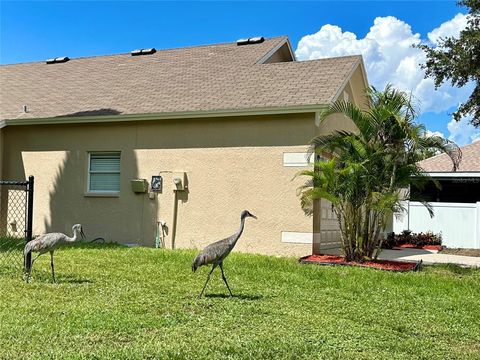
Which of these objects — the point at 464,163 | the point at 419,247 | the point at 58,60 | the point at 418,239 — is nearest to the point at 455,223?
the point at 418,239

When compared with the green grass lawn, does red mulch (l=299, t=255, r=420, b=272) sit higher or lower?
higher

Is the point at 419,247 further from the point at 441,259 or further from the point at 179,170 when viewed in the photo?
the point at 179,170

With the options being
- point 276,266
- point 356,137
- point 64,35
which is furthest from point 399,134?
point 64,35

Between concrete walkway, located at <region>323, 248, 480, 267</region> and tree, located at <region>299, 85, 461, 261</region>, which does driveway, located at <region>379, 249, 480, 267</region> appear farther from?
tree, located at <region>299, 85, 461, 261</region>

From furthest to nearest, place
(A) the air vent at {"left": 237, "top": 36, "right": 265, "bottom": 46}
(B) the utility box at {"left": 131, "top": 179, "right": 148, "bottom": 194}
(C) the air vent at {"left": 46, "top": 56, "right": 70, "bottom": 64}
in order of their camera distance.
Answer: (C) the air vent at {"left": 46, "top": 56, "right": 70, "bottom": 64}, (A) the air vent at {"left": 237, "top": 36, "right": 265, "bottom": 46}, (B) the utility box at {"left": 131, "top": 179, "right": 148, "bottom": 194}

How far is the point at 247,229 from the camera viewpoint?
42.7 ft

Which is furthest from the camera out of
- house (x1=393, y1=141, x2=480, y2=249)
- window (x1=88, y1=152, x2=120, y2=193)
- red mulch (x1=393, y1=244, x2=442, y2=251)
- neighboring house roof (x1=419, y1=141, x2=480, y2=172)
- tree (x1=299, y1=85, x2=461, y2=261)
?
neighboring house roof (x1=419, y1=141, x2=480, y2=172)

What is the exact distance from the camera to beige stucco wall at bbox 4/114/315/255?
12688 millimetres

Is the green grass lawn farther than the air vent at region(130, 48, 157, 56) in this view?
No

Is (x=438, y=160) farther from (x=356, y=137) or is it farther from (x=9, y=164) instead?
(x=9, y=164)

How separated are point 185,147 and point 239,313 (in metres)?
8.02

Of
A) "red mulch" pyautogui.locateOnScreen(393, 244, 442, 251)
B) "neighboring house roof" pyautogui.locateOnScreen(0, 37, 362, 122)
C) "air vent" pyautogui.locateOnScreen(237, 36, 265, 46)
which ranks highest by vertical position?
"air vent" pyautogui.locateOnScreen(237, 36, 265, 46)

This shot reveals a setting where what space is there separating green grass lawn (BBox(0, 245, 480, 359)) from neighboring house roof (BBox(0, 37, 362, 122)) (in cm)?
501

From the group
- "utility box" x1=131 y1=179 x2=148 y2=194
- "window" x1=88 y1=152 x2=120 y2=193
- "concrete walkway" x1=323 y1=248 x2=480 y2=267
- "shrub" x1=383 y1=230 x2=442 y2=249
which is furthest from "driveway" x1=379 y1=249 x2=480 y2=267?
"window" x1=88 y1=152 x2=120 y2=193
